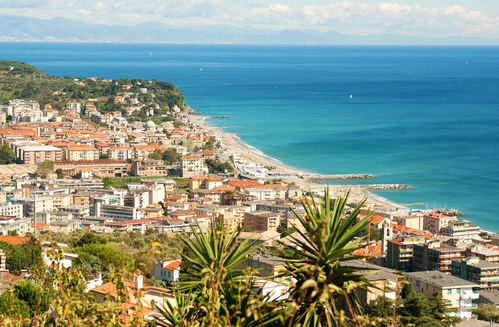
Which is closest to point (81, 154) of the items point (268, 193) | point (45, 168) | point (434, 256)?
point (45, 168)

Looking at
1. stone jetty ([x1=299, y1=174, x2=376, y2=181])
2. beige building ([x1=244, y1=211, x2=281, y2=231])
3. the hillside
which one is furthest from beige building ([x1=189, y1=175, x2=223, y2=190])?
the hillside

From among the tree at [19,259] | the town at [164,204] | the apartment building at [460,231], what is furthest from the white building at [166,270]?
the apartment building at [460,231]

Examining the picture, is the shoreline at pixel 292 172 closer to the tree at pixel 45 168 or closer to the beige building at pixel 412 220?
the beige building at pixel 412 220

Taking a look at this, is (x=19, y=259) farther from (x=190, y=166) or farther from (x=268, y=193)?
(x=190, y=166)

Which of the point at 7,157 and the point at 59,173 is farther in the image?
the point at 7,157

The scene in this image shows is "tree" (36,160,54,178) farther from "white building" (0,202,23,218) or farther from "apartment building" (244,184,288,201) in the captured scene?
"apartment building" (244,184,288,201)
